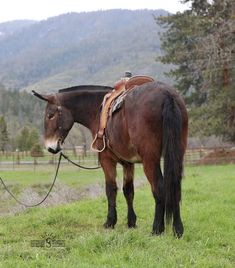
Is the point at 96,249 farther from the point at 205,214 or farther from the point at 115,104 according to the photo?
the point at 205,214

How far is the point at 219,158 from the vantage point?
3084 cm

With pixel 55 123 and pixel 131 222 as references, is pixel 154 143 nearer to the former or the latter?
pixel 131 222

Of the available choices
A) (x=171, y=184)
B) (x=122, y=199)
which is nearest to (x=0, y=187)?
(x=122, y=199)

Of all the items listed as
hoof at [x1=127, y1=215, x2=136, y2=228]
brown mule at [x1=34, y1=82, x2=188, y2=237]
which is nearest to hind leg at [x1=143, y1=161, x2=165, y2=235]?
brown mule at [x1=34, y1=82, x2=188, y2=237]

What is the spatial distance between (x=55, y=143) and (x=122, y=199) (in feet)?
12.0

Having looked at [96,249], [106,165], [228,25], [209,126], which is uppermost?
[228,25]

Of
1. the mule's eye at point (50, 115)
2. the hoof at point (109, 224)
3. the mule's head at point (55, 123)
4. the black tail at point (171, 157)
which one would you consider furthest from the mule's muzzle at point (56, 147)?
the black tail at point (171, 157)

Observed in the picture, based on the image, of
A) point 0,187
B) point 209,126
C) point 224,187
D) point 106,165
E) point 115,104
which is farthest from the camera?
point 209,126

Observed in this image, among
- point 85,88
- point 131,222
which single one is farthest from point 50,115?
point 131,222

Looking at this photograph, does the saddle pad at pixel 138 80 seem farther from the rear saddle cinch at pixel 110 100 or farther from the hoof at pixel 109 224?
the hoof at pixel 109 224

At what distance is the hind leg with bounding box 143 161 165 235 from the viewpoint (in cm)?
589

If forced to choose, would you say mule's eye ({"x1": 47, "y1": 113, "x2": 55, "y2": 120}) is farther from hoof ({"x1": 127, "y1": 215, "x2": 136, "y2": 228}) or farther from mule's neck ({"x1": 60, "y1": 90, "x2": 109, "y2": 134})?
hoof ({"x1": 127, "y1": 215, "x2": 136, "y2": 228})

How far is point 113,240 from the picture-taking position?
17.5ft

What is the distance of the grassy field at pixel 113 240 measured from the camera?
466 cm
